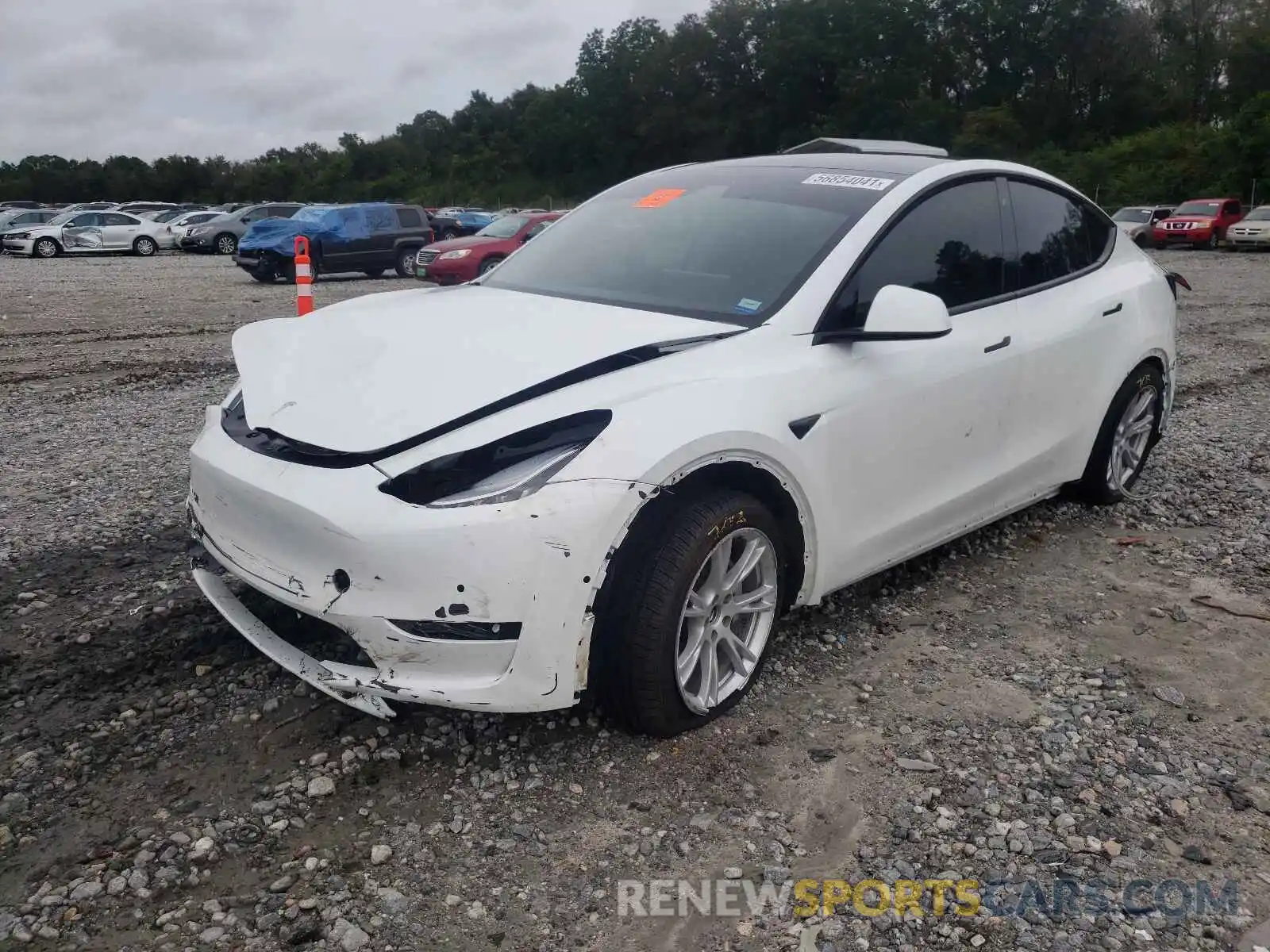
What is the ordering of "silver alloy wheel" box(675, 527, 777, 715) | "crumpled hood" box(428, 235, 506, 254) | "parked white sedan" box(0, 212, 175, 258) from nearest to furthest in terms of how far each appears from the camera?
"silver alloy wheel" box(675, 527, 777, 715) < "crumpled hood" box(428, 235, 506, 254) < "parked white sedan" box(0, 212, 175, 258)

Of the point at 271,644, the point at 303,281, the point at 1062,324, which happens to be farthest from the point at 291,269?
the point at 271,644

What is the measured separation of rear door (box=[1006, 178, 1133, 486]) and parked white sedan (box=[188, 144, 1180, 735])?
0.02 meters

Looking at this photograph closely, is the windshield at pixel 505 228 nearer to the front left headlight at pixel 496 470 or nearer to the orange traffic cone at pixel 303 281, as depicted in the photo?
the orange traffic cone at pixel 303 281

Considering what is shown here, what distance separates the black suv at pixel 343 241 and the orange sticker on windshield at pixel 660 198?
16.2 meters

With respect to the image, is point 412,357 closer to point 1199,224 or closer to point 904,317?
point 904,317

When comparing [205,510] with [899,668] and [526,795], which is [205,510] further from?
[899,668]

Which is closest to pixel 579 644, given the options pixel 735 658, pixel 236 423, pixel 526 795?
pixel 526 795

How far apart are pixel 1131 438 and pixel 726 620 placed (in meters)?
3.04

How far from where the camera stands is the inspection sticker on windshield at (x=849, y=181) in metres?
3.68

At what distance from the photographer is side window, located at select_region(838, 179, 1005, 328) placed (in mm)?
3399

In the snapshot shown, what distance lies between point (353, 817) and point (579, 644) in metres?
0.73

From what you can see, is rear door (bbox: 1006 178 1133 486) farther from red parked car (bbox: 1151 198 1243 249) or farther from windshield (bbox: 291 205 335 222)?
red parked car (bbox: 1151 198 1243 249)

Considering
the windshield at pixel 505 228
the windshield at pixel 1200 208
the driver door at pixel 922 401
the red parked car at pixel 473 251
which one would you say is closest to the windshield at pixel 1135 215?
the windshield at pixel 1200 208

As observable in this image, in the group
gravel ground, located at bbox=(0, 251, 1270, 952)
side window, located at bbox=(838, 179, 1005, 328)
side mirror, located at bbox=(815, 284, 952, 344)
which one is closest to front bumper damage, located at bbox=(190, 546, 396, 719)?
gravel ground, located at bbox=(0, 251, 1270, 952)
